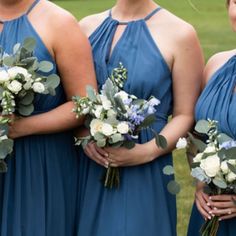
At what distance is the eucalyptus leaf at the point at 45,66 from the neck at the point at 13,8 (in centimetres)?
47

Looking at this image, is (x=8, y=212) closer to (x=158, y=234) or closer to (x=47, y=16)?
(x=158, y=234)

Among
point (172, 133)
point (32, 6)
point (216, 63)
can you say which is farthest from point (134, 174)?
point (32, 6)

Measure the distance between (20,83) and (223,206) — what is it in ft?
4.62

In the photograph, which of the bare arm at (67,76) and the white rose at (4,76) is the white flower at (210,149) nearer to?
the bare arm at (67,76)

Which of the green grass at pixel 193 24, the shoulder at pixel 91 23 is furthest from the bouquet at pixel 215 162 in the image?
the green grass at pixel 193 24

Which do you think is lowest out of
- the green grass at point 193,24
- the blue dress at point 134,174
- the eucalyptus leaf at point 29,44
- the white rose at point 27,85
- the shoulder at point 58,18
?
the green grass at point 193,24

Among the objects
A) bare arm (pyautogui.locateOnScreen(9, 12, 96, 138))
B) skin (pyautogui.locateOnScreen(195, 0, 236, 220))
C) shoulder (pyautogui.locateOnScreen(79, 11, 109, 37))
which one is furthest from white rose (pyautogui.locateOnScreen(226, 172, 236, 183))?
shoulder (pyautogui.locateOnScreen(79, 11, 109, 37))

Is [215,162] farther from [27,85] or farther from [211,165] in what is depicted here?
[27,85]

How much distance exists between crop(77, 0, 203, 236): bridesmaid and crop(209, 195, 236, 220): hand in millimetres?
580

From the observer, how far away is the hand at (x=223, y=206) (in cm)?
394

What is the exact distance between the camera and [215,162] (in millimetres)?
3822

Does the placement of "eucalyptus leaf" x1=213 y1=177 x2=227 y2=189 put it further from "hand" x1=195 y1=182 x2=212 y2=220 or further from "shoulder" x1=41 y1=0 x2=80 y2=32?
"shoulder" x1=41 y1=0 x2=80 y2=32

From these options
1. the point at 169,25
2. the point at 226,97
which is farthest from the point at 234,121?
the point at 169,25

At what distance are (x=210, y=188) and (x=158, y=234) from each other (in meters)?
0.71
